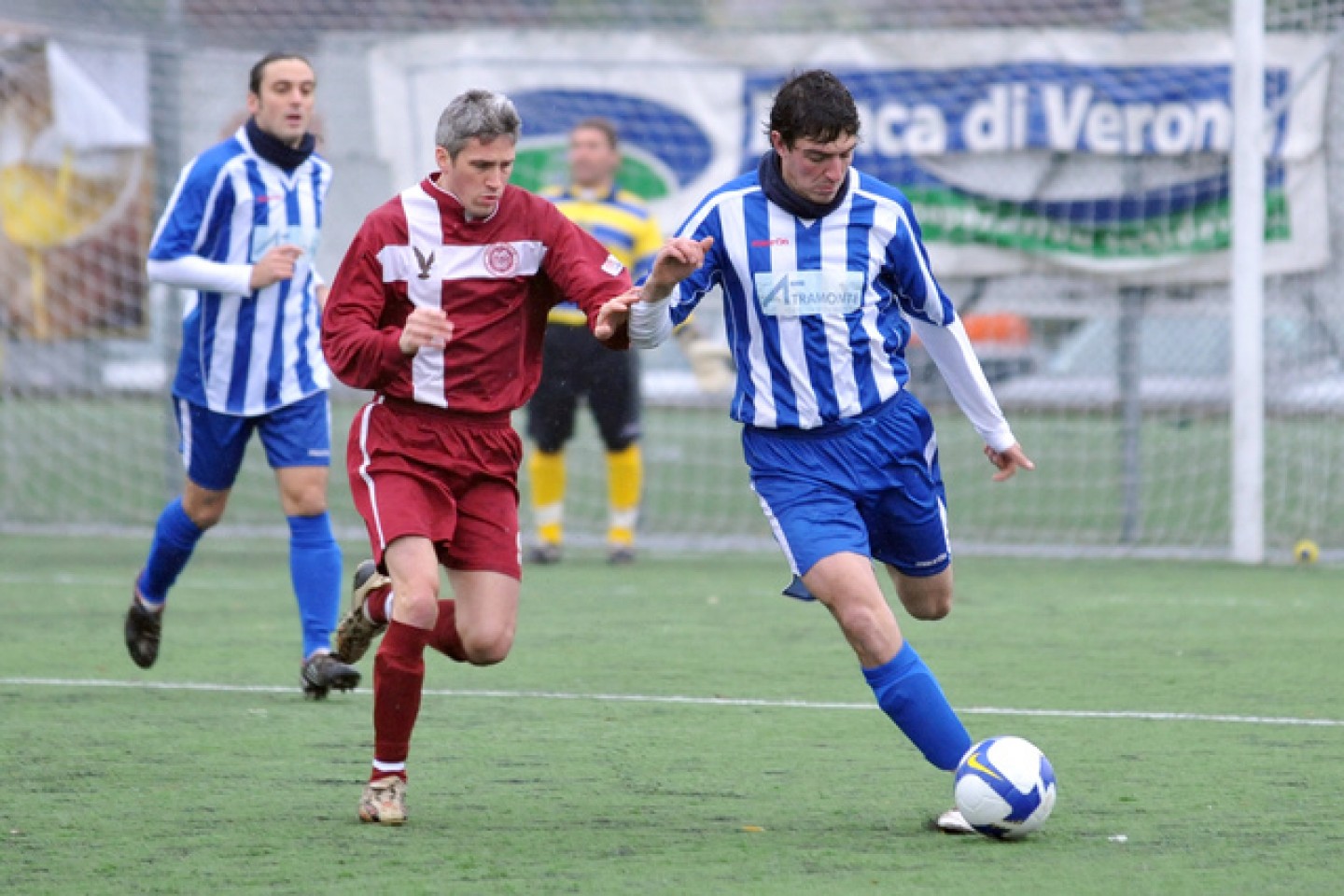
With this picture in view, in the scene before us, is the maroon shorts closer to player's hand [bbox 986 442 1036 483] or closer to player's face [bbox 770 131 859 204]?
player's face [bbox 770 131 859 204]

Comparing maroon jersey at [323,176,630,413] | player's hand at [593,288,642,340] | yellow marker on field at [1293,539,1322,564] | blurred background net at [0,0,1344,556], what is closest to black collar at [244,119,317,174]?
maroon jersey at [323,176,630,413]

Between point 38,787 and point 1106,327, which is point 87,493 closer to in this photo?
point 1106,327

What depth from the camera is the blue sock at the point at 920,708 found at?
4.74m

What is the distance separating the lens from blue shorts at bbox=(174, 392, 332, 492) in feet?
22.9

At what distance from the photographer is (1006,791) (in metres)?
4.53

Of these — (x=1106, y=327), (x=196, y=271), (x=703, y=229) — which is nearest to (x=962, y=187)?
(x=1106, y=327)

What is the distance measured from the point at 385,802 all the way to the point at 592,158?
6.30 m

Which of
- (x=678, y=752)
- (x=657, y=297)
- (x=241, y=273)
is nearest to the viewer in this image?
(x=657, y=297)

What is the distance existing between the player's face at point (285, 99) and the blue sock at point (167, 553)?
1313 millimetres

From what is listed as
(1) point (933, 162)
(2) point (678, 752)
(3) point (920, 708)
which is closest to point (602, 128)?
(1) point (933, 162)

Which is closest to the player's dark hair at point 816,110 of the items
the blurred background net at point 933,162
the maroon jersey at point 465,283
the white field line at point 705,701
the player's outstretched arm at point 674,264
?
the player's outstretched arm at point 674,264

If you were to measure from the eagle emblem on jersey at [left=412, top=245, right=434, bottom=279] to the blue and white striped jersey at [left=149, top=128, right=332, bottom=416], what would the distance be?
1.84m

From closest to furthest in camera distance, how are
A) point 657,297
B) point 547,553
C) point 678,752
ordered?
point 657,297 → point 678,752 → point 547,553

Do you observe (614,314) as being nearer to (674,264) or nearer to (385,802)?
(674,264)
